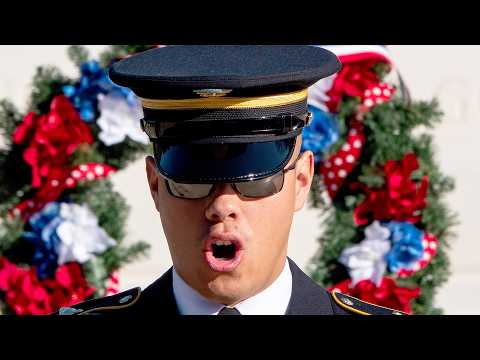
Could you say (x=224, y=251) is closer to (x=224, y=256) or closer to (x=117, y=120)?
(x=224, y=256)

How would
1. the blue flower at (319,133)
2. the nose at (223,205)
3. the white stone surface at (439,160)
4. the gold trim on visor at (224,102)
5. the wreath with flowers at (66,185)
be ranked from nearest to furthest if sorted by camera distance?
1. the nose at (223,205)
2. the gold trim on visor at (224,102)
3. the blue flower at (319,133)
4. the wreath with flowers at (66,185)
5. the white stone surface at (439,160)

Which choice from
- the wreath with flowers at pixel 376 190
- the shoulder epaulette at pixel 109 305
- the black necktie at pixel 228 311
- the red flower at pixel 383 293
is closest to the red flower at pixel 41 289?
the wreath with flowers at pixel 376 190

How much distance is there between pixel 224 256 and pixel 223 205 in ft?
0.41

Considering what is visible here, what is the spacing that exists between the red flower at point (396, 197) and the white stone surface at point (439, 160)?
0.80 feet

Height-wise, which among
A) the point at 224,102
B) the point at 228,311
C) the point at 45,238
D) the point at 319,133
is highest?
the point at 224,102

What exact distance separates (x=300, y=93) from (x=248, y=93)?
17 centimetres

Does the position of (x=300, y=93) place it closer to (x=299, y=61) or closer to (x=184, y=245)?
(x=299, y=61)

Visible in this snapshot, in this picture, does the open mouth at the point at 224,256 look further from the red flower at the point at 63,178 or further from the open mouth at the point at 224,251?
the red flower at the point at 63,178

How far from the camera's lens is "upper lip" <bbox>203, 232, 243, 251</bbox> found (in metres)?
2.32

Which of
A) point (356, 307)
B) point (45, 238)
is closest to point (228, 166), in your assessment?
point (356, 307)

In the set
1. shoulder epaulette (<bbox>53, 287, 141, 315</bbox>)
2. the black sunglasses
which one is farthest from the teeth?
shoulder epaulette (<bbox>53, 287, 141, 315</bbox>)

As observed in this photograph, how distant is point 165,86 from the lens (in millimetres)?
2436

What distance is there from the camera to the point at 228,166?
93.7 inches

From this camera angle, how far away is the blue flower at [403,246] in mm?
5180
